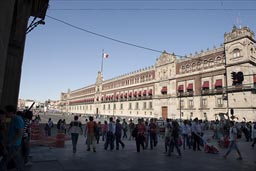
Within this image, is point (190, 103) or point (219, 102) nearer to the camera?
point (219, 102)

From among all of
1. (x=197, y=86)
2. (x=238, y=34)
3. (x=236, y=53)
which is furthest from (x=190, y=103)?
(x=238, y=34)

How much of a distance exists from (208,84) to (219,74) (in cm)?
256

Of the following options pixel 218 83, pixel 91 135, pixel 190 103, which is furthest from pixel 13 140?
pixel 190 103

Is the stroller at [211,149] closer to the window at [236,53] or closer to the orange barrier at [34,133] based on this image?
the orange barrier at [34,133]

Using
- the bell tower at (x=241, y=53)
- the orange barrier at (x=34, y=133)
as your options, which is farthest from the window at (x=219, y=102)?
the orange barrier at (x=34, y=133)

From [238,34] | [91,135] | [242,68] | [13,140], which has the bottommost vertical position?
[91,135]

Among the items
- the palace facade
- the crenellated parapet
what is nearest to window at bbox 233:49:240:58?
the palace facade

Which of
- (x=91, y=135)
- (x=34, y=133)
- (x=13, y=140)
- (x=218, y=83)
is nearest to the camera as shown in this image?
(x=13, y=140)

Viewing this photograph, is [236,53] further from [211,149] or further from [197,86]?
[211,149]

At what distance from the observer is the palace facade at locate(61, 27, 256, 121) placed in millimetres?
30906

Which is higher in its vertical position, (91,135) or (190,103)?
(190,103)

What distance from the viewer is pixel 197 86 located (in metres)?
38.8

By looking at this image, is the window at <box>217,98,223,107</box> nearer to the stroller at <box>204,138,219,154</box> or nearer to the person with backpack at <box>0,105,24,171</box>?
the stroller at <box>204,138,219,154</box>

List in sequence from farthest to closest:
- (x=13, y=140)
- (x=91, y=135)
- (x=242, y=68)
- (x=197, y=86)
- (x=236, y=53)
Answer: (x=197, y=86)
(x=236, y=53)
(x=242, y=68)
(x=91, y=135)
(x=13, y=140)
